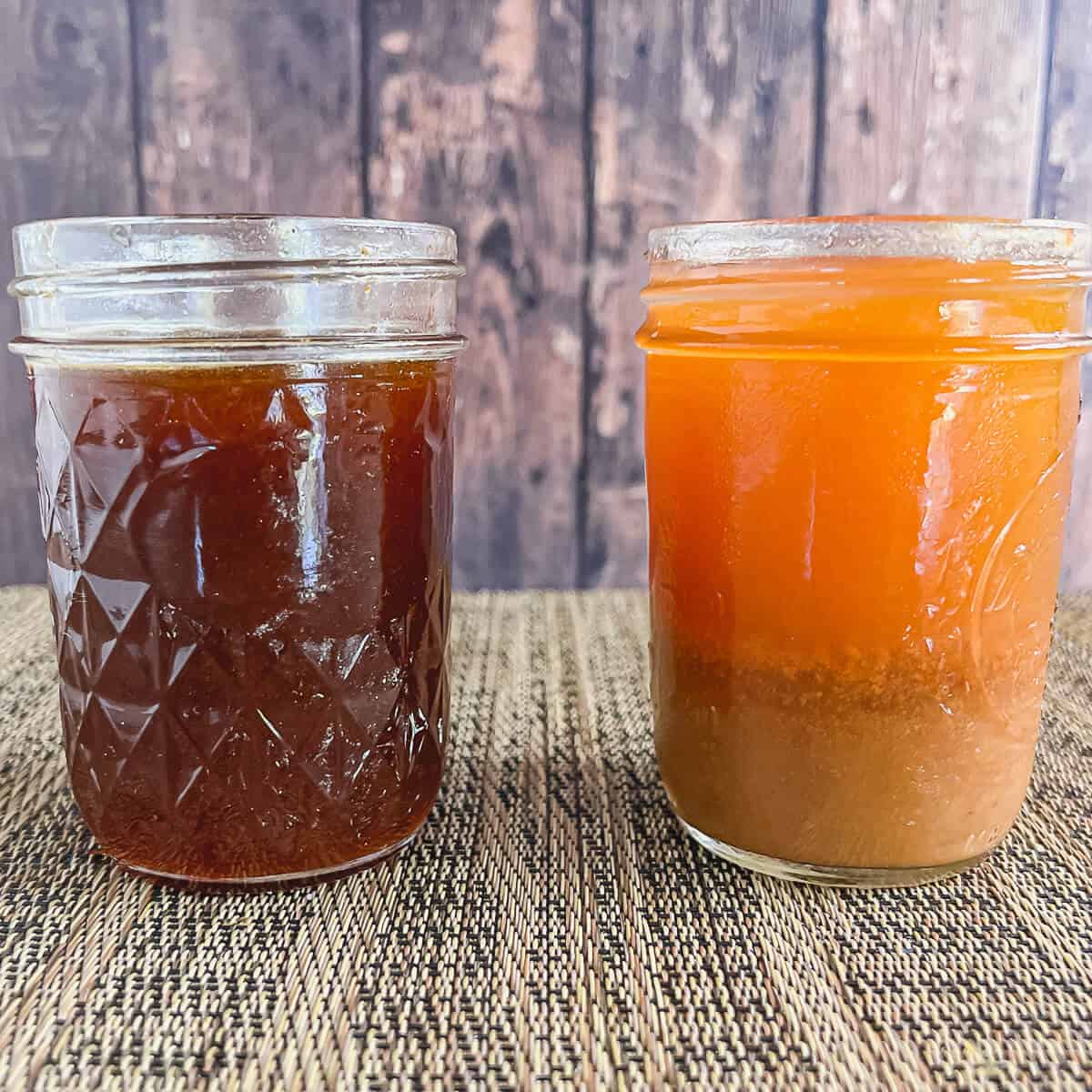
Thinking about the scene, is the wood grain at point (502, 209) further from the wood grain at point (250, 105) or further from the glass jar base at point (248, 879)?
the glass jar base at point (248, 879)

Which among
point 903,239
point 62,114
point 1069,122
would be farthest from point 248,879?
point 1069,122

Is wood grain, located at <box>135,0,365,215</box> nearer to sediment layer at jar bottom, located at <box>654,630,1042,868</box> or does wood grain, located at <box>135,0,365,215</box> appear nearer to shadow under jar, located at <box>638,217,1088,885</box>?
shadow under jar, located at <box>638,217,1088,885</box>

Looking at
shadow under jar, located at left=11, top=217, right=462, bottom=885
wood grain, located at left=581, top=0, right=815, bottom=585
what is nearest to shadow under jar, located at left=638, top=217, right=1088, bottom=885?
shadow under jar, located at left=11, top=217, right=462, bottom=885

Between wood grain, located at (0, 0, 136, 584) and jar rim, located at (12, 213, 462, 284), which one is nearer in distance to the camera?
jar rim, located at (12, 213, 462, 284)

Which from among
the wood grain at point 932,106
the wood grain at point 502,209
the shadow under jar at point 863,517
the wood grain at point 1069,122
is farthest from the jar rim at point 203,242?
the wood grain at point 1069,122

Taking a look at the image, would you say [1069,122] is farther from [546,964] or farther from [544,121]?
[546,964]

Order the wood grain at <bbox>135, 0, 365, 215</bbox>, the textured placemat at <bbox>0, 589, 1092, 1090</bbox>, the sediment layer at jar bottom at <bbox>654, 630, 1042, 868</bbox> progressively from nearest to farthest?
the textured placemat at <bbox>0, 589, 1092, 1090</bbox>
the sediment layer at jar bottom at <bbox>654, 630, 1042, 868</bbox>
the wood grain at <bbox>135, 0, 365, 215</bbox>

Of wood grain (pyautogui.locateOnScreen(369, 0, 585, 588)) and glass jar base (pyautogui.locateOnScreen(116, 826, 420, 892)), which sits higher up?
wood grain (pyautogui.locateOnScreen(369, 0, 585, 588))
